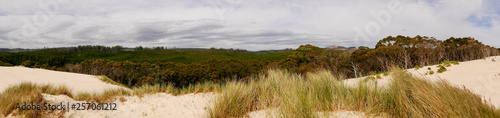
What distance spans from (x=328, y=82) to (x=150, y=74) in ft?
164

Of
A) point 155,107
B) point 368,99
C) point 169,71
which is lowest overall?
point 169,71

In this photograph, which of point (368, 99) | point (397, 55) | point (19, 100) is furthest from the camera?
point (397, 55)

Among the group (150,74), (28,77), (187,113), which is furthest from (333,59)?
(150,74)

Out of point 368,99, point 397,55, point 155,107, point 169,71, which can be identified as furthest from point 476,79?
point 169,71

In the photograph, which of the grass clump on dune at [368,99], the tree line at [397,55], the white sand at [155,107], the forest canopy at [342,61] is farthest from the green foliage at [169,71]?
the grass clump on dune at [368,99]

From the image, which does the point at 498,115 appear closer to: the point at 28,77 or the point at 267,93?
the point at 267,93

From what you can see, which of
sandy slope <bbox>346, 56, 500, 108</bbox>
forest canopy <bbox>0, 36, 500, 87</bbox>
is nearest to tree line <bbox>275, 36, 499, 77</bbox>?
forest canopy <bbox>0, 36, 500, 87</bbox>

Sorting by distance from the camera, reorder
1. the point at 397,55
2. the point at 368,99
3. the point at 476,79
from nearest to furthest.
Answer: the point at 368,99 → the point at 476,79 → the point at 397,55

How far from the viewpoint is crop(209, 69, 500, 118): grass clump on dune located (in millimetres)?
3086

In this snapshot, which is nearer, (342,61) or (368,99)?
(368,99)

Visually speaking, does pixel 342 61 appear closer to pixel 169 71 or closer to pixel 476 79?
pixel 476 79

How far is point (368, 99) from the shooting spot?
4262 millimetres

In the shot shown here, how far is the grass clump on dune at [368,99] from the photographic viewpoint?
10.1ft

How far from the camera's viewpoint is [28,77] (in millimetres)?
18500
